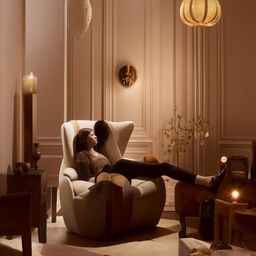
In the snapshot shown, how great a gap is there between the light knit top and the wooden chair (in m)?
2.27

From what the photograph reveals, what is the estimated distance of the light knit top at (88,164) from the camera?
477 cm

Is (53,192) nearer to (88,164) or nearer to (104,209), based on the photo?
(88,164)

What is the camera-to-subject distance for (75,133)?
16.3 ft

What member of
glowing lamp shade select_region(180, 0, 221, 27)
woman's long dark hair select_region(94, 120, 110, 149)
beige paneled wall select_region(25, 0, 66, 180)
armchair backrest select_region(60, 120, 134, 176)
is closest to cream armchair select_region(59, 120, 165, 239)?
armchair backrest select_region(60, 120, 134, 176)

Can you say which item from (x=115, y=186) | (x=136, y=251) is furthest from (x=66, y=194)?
(x=136, y=251)

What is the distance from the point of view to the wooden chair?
96.3 inches

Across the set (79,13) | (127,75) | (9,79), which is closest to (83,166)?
(9,79)

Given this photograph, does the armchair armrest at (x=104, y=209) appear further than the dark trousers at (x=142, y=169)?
No

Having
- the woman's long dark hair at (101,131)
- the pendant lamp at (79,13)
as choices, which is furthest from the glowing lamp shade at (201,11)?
the woman's long dark hair at (101,131)

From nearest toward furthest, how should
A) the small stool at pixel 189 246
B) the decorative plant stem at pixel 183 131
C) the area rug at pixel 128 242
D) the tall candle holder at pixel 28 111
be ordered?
1. the small stool at pixel 189 246
2. the area rug at pixel 128 242
3. the tall candle holder at pixel 28 111
4. the decorative plant stem at pixel 183 131

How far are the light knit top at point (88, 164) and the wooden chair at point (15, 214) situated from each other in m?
2.27

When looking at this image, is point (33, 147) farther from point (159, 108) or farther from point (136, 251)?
point (159, 108)

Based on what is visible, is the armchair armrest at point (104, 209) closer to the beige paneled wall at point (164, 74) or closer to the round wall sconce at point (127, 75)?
the beige paneled wall at point (164, 74)

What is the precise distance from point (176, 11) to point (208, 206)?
2694 millimetres
